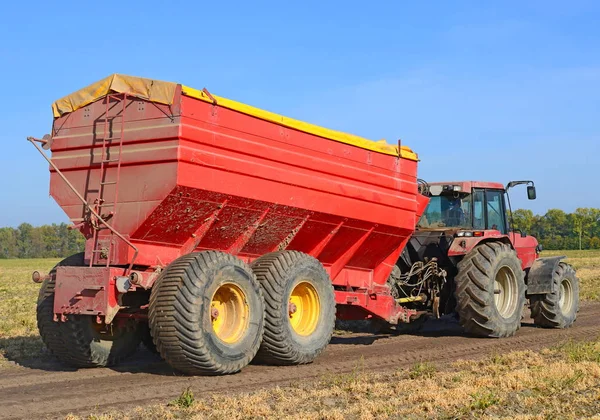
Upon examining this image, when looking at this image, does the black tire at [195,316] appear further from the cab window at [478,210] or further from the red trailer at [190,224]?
the cab window at [478,210]

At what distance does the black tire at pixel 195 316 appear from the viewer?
25.5 ft

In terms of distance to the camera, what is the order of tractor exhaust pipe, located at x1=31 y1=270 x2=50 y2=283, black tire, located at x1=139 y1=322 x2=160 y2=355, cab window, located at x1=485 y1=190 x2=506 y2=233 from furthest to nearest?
1. cab window, located at x1=485 y1=190 x2=506 y2=233
2. black tire, located at x1=139 y1=322 x2=160 y2=355
3. tractor exhaust pipe, located at x1=31 y1=270 x2=50 y2=283

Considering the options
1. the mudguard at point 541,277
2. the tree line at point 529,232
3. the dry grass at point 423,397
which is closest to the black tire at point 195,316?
the dry grass at point 423,397

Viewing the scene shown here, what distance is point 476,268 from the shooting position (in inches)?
459

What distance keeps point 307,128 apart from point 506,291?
502 cm

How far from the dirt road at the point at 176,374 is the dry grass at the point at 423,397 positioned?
A: 1.64ft

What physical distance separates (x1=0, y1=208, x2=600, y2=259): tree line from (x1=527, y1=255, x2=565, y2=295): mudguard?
55.3m

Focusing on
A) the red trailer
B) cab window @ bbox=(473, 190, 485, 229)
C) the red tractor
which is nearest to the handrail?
the red trailer

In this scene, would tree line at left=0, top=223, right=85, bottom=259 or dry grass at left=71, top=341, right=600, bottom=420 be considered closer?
dry grass at left=71, top=341, right=600, bottom=420

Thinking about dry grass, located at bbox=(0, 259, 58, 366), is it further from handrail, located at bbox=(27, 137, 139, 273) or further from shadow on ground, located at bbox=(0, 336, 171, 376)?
handrail, located at bbox=(27, 137, 139, 273)

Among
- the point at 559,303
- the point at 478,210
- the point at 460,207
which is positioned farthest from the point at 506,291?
the point at 559,303

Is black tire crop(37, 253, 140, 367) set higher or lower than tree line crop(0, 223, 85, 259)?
lower

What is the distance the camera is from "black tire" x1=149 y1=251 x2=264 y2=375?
7781mm

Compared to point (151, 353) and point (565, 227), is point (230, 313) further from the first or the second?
point (565, 227)
